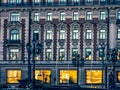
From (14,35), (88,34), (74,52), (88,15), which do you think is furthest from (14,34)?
(88,15)

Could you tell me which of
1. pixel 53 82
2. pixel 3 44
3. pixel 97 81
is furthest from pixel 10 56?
pixel 97 81

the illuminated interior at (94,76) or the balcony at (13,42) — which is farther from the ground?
the balcony at (13,42)

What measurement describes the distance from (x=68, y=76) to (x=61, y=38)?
624 cm

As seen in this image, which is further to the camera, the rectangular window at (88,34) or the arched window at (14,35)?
the arched window at (14,35)

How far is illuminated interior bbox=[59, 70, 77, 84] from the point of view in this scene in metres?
96.7

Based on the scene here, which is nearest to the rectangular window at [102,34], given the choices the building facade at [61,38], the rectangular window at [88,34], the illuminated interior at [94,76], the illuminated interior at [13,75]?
the building facade at [61,38]

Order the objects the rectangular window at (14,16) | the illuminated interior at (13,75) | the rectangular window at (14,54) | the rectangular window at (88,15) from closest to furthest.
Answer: the rectangular window at (88,15), the illuminated interior at (13,75), the rectangular window at (14,54), the rectangular window at (14,16)

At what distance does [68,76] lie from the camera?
97.0 meters

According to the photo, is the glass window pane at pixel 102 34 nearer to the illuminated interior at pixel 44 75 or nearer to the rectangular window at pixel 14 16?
the illuminated interior at pixel 44 75

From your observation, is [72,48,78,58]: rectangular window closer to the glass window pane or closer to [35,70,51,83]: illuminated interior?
the glass window pane

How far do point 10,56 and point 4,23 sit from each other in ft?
18.1

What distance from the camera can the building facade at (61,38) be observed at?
96.2m

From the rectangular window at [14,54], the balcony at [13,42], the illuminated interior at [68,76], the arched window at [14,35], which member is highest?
the arched window at [14,35]

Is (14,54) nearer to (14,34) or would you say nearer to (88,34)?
(14,34)
